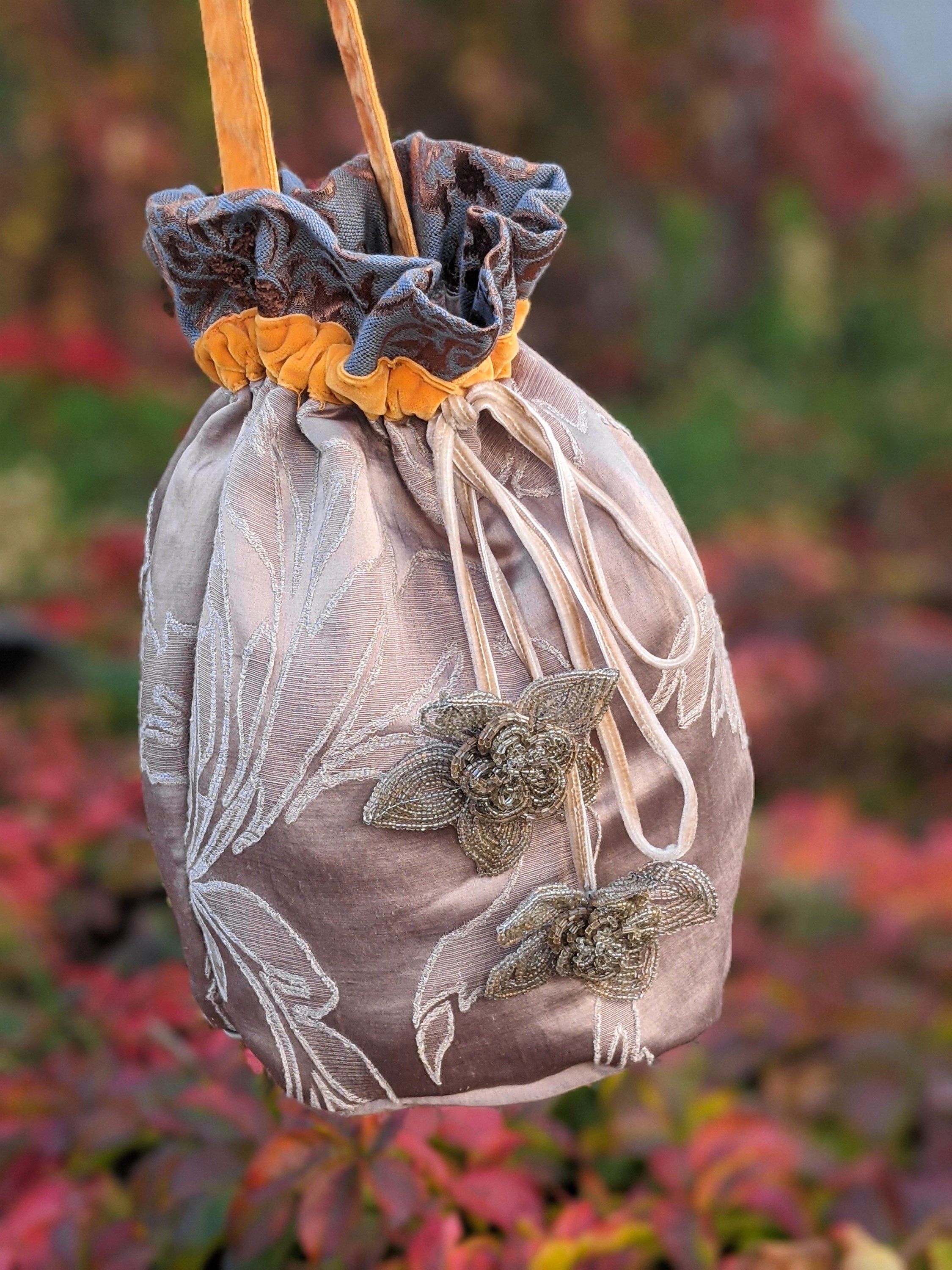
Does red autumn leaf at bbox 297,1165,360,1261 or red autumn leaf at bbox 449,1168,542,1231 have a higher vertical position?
red autumn leaf at bbox 297,1165,360,1261

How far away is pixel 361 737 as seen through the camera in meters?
0.66

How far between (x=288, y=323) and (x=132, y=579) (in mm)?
2363

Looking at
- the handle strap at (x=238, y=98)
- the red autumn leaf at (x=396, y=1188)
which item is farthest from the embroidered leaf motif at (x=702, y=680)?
the red autumn leaf at (x=396, y=1188)

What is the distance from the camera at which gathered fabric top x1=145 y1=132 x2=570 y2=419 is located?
0.64 m

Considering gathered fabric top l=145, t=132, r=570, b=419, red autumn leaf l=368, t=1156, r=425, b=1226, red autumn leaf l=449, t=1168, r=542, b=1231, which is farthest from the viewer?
red autumn leaf l=449, t=1168, r=542, b=1231

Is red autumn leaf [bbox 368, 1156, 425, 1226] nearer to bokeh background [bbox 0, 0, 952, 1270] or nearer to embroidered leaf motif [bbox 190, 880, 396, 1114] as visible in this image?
bokeh background [bbox 0, 0, 952, 1270]

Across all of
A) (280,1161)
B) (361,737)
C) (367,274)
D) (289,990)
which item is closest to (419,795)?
(361,737)

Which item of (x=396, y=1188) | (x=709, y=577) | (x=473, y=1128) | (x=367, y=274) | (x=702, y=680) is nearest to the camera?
(x=367, y=274)

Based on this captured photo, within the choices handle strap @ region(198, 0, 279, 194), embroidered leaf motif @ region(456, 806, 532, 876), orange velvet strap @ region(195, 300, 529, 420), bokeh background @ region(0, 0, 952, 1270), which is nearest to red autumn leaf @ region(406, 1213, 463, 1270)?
bokeh background @ region(0, 0, 952, 1270)

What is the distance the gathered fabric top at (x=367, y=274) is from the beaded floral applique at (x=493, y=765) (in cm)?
18

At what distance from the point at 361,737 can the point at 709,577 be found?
7.18ft

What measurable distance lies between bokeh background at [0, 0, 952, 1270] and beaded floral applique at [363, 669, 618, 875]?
374 millimetres

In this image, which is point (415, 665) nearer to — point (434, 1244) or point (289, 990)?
point (289, 990)

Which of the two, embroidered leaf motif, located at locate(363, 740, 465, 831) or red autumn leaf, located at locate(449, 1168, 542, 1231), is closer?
embroidered leaf motif, located at locate(363, 740, 465, 831)
